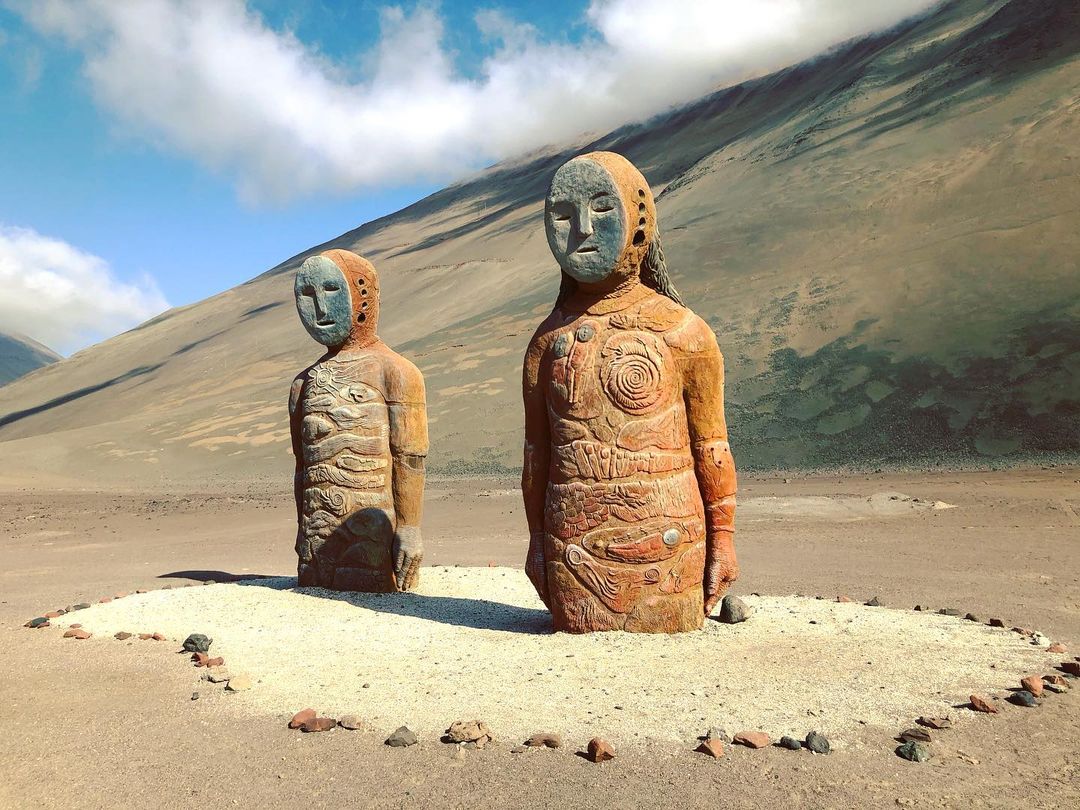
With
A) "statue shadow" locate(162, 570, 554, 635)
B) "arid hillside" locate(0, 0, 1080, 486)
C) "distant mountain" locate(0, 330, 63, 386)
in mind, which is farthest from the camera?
"distant mountain" locate(0, 330, 63, 386)

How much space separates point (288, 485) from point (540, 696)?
22519 mm

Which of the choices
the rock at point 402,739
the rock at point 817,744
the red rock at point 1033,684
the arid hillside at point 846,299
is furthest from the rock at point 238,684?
the arid hillside at point 846,299

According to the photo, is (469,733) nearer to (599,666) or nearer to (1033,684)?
(599,666)

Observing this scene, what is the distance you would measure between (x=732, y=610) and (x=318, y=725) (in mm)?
2958

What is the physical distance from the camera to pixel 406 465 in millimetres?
7938

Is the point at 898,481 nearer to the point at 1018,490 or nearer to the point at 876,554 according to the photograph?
the point at 1018,490

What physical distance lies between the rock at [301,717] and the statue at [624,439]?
6.04 ft

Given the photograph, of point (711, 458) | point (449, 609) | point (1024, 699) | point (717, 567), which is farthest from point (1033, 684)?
point (449, 609)

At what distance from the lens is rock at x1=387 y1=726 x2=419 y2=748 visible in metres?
4.02

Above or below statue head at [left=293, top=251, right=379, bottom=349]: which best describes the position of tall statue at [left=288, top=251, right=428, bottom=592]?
below

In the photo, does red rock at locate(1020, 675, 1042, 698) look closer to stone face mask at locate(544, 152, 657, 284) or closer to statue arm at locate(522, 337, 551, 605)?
statue arm at locate(522, 337, 551, 605)

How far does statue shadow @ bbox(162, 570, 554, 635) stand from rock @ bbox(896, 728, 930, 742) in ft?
8.03

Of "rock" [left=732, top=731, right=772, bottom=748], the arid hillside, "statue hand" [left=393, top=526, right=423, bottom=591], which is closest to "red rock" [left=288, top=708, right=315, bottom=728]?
"rock" [left=732, top=731, right=772, bottom=748]

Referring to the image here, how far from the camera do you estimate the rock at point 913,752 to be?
3748 millimetres
